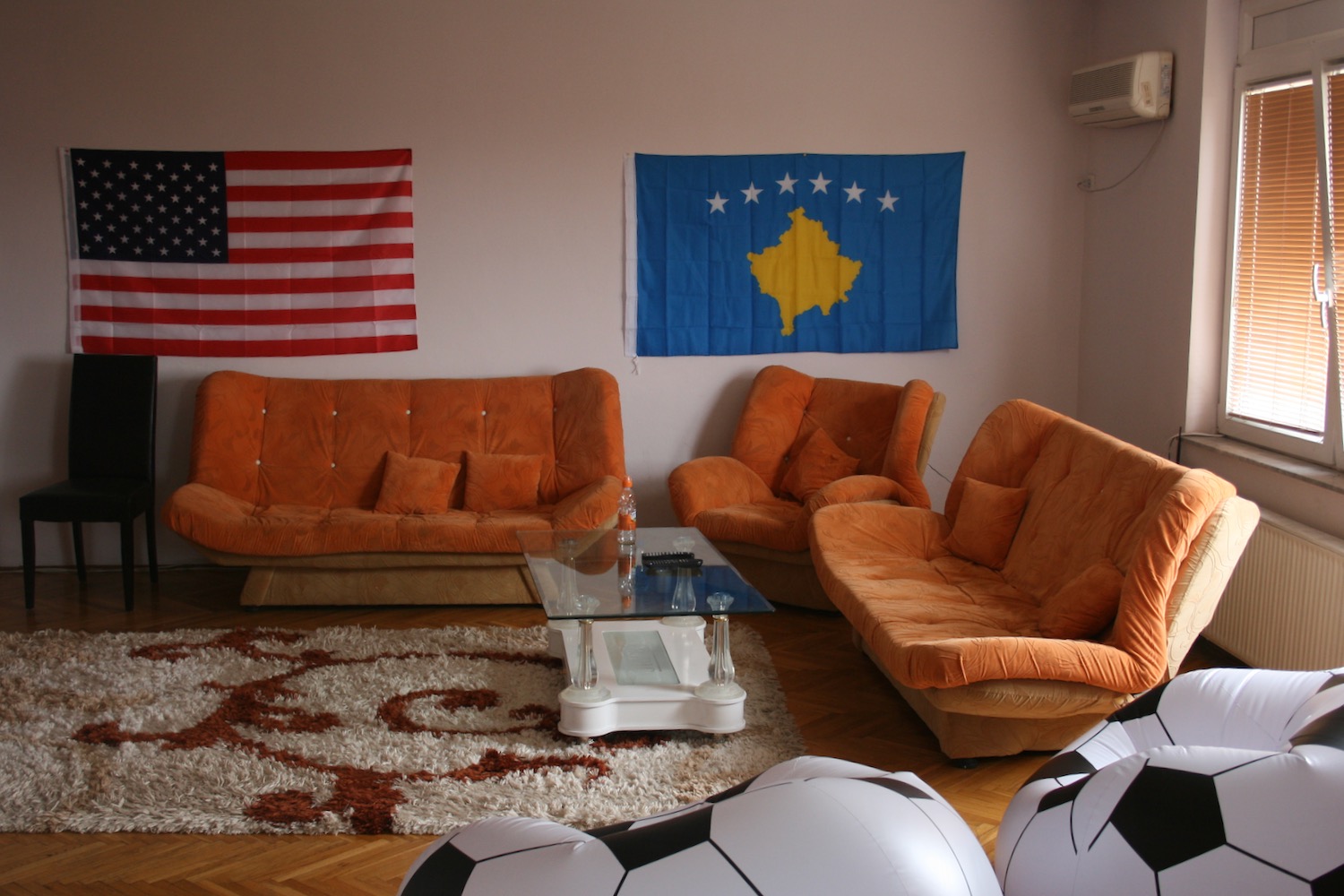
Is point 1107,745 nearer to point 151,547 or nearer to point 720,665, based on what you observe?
point 720,665

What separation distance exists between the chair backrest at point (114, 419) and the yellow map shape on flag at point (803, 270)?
287 cm

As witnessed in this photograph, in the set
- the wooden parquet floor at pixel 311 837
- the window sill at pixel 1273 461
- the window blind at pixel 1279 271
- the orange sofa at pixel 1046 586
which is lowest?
the wooden parquet floor at pixel 311 837

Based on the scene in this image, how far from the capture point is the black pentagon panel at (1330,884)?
47.9 inches

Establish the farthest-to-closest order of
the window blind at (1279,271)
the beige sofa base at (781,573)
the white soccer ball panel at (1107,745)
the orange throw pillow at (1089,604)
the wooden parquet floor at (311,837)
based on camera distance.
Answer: the beige sofa base at (781,573) < the window blind at (1279,271) < the orange throw pillow at (1089,604) < the wooden parquet floor at (311,837) < the white soccer ball panel at (1107,745)

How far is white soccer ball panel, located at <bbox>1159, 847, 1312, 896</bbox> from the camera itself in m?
1.26

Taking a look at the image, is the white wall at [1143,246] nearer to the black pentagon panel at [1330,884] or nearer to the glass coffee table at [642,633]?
the glass coffee table at [642,633]

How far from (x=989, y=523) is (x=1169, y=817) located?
262 cm

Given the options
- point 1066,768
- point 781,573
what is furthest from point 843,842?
point 781,573

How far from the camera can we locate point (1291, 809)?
131 cm

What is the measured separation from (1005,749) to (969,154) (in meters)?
3.30

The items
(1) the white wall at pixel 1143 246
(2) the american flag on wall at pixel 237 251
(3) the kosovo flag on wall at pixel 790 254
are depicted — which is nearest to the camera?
(1) the white wall at pixel 1143 246

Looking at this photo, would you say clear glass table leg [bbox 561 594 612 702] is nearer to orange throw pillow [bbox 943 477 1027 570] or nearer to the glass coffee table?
the glass coffee table

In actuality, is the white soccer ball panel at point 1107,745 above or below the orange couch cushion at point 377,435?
below

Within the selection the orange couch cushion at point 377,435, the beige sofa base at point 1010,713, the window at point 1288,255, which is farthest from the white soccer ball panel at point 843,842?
the orange couch cushion at point 377,435
